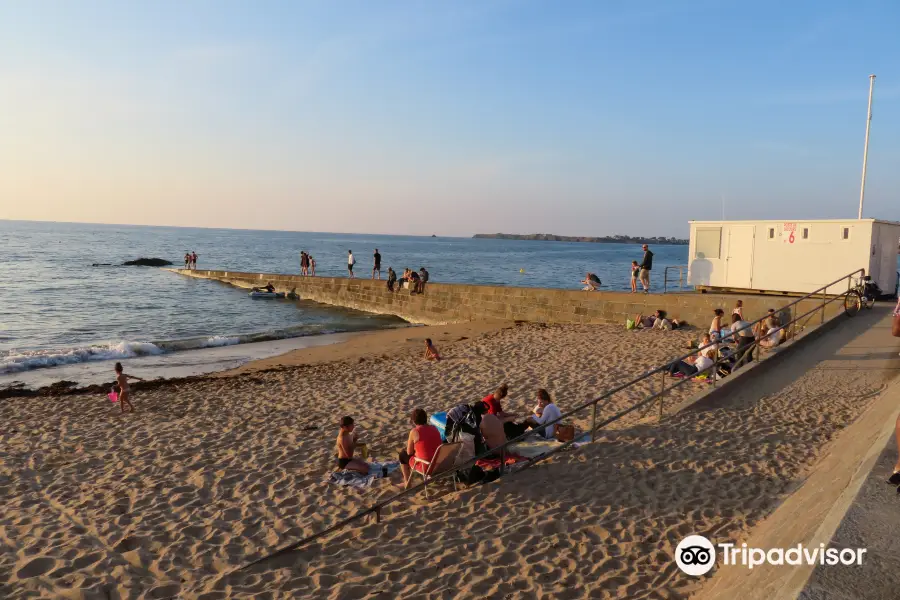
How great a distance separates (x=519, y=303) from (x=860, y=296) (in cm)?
1065

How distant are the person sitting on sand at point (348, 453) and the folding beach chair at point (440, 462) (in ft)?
2.57

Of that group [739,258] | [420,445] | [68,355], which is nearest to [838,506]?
[420,445]

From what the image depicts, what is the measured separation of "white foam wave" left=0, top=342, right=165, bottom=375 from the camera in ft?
52.5

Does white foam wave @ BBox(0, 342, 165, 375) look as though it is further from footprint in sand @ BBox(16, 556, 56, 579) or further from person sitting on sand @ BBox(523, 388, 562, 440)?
person sitting on sand @ BBox(523, 388, 562, 440)

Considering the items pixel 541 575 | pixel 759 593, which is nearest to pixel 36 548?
pixel 541 575

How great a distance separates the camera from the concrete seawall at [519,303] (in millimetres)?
16859

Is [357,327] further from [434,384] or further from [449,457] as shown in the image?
[449,457]

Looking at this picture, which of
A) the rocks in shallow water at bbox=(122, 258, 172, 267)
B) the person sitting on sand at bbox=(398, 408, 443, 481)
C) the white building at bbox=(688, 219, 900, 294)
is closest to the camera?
the person sitting on sand at bbox=(398, 408, 443, 481)

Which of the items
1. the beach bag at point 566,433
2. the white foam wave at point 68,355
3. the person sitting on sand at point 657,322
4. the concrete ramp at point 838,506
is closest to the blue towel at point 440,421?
the beach bag at point 566,433

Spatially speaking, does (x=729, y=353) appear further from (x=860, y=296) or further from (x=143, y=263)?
(x=143, y=263)

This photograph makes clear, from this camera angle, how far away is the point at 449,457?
6664 mm

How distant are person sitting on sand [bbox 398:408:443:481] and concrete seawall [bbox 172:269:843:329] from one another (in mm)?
10480

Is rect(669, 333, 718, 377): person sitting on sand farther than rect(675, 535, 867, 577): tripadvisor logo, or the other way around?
rect(669, 333, 718, 377): person sitting on sand

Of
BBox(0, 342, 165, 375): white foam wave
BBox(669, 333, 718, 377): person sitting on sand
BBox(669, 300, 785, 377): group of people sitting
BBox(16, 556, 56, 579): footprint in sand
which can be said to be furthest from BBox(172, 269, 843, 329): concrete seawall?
BBox(16, 556, 56, 579): footprint in sand
